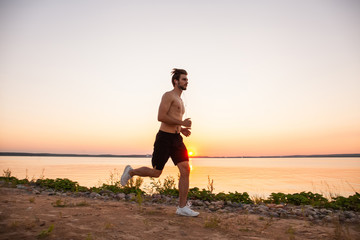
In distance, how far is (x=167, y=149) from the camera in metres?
4.75

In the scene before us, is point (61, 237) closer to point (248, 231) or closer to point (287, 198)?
point (248, 231)

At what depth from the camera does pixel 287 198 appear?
21.7 feet

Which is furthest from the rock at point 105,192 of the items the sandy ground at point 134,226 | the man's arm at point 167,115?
the man's arm at point 167,115

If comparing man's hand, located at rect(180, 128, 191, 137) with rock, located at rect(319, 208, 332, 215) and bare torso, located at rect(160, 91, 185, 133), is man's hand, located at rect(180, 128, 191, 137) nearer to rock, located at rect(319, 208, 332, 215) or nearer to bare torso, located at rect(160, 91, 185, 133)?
bare torso, located at rect(160, 91, 185, 133)

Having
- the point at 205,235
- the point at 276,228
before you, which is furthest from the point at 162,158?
the point at 276,228

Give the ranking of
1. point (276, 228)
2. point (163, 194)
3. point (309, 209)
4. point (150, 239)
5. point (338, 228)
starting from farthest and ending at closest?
point (163, 194) → point (309, 209) → point (276, 228) → point (338, 228) → point (150, 239)

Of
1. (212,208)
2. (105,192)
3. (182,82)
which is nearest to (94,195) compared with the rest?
(105,192)

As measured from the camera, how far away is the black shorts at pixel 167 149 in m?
4.74

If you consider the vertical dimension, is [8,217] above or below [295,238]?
above

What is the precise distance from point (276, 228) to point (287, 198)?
8.59 ft

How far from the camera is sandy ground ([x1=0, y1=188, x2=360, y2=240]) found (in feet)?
10.6

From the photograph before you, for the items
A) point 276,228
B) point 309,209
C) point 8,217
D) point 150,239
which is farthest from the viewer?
point 309,209

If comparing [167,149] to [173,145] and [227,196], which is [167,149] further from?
[227,196]

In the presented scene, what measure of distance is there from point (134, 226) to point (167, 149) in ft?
4.93
